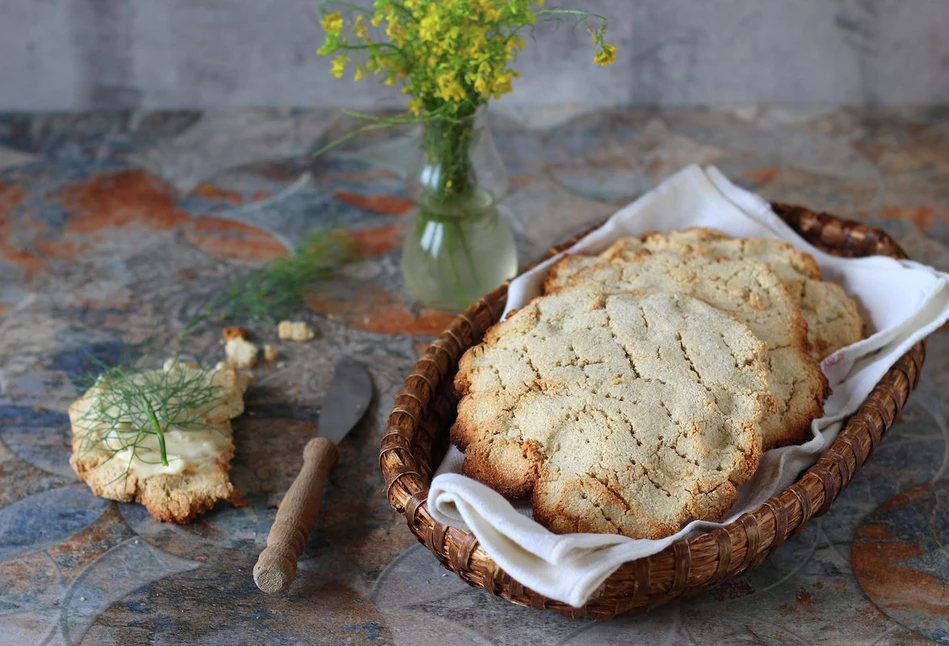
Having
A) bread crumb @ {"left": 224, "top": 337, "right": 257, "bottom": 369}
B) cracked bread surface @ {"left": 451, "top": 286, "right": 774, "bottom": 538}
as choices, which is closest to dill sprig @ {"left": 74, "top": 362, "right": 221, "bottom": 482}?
bread crumb @ {"left": 224, "top": 337, "right": 257, "bottom": 369}

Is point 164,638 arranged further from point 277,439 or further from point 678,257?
point 678,257

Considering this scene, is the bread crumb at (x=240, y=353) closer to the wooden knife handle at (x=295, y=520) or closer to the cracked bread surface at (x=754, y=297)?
the wooden knife handle at (x=295, y=520)

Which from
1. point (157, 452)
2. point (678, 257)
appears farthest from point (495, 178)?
point (157, 452)

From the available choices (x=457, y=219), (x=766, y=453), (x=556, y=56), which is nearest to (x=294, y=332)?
(x=457, y=219)

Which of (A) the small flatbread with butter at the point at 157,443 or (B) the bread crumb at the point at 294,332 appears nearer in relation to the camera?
(A) the small flatbread with butter at the point at 157,443

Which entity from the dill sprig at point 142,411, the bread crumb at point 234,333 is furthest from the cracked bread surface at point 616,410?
the bread crumb at point 234,333

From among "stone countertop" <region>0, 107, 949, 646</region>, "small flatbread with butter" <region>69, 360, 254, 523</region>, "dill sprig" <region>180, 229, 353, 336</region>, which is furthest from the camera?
"dill sprig" <region>180, 229, 353, 336</region>

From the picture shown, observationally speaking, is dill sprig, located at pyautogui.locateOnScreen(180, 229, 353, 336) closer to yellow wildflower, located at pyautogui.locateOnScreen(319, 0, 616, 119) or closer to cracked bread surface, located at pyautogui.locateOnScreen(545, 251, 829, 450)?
yellow wildflower, located at pyautogui.locateOnScreen(319, 0, 616, 119)
